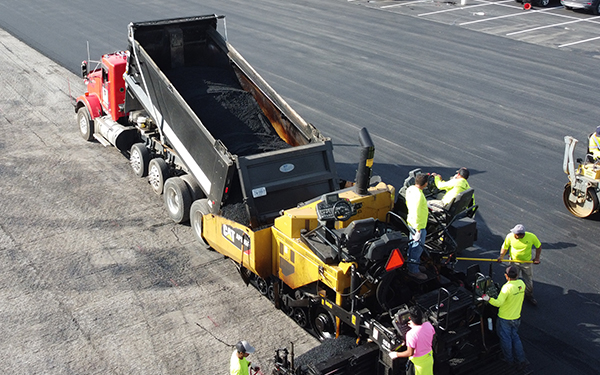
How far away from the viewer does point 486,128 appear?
54.6 ft

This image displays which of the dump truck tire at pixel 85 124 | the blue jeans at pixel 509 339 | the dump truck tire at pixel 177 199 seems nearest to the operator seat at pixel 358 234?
the blue jeans at pixel 509 339

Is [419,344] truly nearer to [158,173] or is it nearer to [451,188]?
[451,188]

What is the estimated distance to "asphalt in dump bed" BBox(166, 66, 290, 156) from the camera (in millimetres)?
10789

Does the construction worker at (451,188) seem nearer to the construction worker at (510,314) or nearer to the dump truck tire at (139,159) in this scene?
the construction worker at (510,314)

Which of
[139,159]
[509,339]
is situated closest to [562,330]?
[509,339]

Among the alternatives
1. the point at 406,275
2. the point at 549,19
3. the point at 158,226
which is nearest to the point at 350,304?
the point at 406,275

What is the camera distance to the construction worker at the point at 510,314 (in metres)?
7.89

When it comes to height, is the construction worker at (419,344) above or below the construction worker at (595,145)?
below

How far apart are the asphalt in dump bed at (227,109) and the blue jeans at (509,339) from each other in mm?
4673

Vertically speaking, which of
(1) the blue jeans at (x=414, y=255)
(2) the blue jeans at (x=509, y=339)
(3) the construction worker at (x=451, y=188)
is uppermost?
(3) the construction worker at (x=451, y=188)

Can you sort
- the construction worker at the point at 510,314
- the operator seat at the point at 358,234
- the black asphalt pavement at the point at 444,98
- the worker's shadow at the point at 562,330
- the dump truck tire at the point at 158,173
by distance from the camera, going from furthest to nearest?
1. the dump truck tire at the point at 158,173
2. the black asphalt pavement at the point at 444,98
3. the worker's shadow at the point at 562,330
4. the construction worker at the point at 510,314
5. the operator seat at the point at 358,234

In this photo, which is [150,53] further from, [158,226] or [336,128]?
[336,128]

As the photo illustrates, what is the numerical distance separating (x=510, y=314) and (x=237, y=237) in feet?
13.0

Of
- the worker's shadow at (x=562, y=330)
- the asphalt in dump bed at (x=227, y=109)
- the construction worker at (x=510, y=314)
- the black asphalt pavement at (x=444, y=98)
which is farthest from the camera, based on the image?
the asphalt in dump bed at (x=227, y=109)
